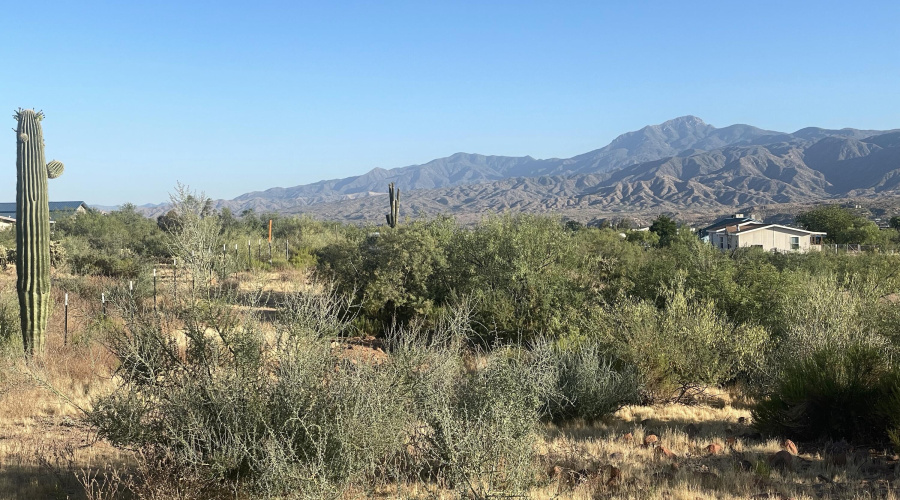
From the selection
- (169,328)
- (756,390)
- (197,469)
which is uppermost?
(169,328)

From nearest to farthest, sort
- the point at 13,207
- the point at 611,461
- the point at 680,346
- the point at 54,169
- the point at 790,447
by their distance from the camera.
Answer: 1. the point at 611,461
2. the point at 790,447
3. the point at 680,346
4. the point at 54,169
5. the point at 13,207

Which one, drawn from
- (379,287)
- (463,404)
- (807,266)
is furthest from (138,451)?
(807,266)

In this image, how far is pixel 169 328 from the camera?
238 inches

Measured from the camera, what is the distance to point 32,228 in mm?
12484

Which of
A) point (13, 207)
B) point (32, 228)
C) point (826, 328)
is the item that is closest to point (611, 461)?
point (826, 328)

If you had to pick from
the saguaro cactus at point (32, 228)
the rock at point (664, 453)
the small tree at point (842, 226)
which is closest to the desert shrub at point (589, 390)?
the rock at point (664, 453)

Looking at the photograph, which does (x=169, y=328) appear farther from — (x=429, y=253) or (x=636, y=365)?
(x=429, y=253)

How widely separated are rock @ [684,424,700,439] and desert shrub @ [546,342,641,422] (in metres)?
1.22

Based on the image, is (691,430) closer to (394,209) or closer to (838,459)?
(838,459)

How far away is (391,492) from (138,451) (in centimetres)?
214

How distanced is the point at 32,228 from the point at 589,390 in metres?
10.6

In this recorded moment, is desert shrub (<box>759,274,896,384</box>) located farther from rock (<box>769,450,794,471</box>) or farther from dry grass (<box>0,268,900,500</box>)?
rock (<box>769,450,794,471</box>)

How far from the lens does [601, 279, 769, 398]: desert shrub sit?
36.7 feet

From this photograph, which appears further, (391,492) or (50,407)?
(50,407)
